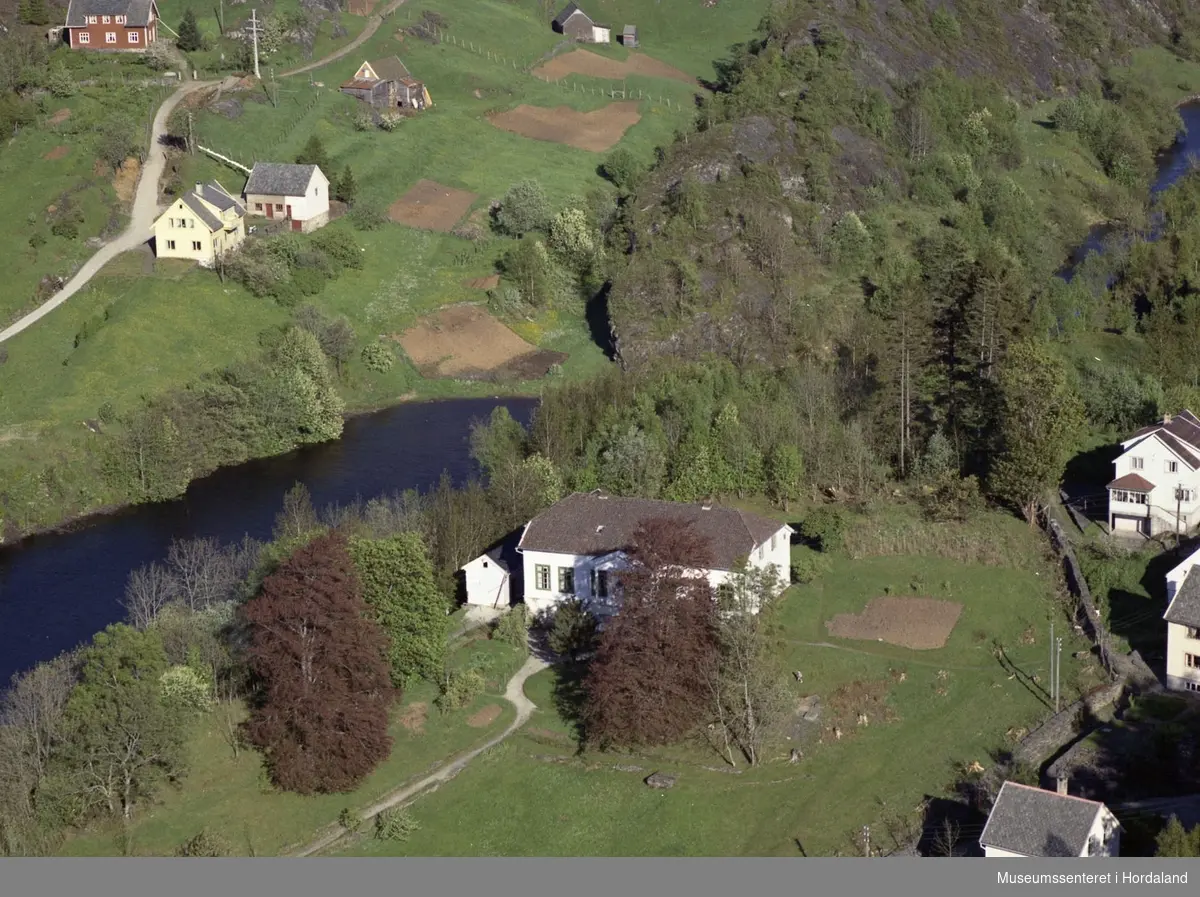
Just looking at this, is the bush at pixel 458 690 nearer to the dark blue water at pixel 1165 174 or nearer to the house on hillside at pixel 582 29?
the dark blue water at pixel 1165 174

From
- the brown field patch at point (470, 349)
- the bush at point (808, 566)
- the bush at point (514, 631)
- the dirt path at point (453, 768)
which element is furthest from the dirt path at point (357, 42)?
the dirt path at point (453, 768)

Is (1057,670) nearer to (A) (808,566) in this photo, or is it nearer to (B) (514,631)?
(A) (808,566)

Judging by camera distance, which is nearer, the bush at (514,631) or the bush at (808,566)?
the bush at (514,631)

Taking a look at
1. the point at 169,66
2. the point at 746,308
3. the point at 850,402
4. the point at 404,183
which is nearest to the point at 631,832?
the point at 850,402

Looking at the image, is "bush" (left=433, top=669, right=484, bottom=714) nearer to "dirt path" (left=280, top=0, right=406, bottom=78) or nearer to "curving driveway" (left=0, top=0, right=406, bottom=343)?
"curving driveway" (left=0, top=0, right=406, bottom=343)

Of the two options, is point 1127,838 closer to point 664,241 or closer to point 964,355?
point 964,355

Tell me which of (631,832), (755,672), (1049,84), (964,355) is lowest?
(631,832)
